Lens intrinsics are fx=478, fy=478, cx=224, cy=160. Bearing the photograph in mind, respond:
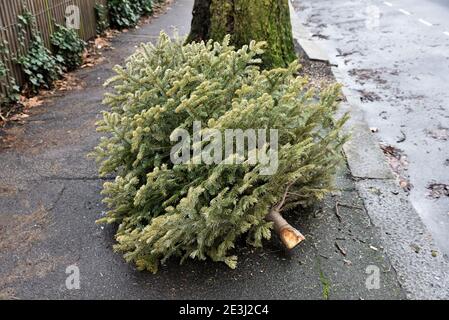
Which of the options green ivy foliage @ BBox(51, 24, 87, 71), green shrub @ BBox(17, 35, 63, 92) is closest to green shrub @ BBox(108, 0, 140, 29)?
green ivy foliage @ BBox(51, 24, 87, 71)

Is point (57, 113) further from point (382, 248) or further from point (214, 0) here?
point (382, 248)

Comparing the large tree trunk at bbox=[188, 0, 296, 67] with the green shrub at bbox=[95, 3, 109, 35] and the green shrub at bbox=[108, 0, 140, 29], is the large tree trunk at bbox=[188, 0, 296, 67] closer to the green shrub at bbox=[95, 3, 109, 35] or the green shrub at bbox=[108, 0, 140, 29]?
the green shrub at bbox=[95, 3, 109, 35]

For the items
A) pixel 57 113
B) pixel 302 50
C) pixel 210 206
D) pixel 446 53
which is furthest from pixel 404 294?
pixel 446 53

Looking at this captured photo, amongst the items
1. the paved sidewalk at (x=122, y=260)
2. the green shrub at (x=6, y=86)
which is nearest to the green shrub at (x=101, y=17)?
the green shrub at (x=6, y=86)

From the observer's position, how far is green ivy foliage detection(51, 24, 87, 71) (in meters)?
6.31

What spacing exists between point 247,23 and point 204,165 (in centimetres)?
259

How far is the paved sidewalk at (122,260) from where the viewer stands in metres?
2.65

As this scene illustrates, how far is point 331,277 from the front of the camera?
271 centimetres

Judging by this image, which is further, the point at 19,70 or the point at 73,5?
the point at 73,5

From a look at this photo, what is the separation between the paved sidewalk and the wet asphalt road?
0.86 m

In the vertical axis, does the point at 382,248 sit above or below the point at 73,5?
below

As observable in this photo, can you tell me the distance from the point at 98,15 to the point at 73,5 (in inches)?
34.4

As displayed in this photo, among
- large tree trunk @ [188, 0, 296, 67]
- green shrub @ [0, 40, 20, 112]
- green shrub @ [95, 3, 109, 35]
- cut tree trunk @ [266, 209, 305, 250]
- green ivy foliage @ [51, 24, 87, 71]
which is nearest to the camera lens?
cut tree trunk @ [266, 209, 305, 250]

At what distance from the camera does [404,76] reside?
670 centimetres
